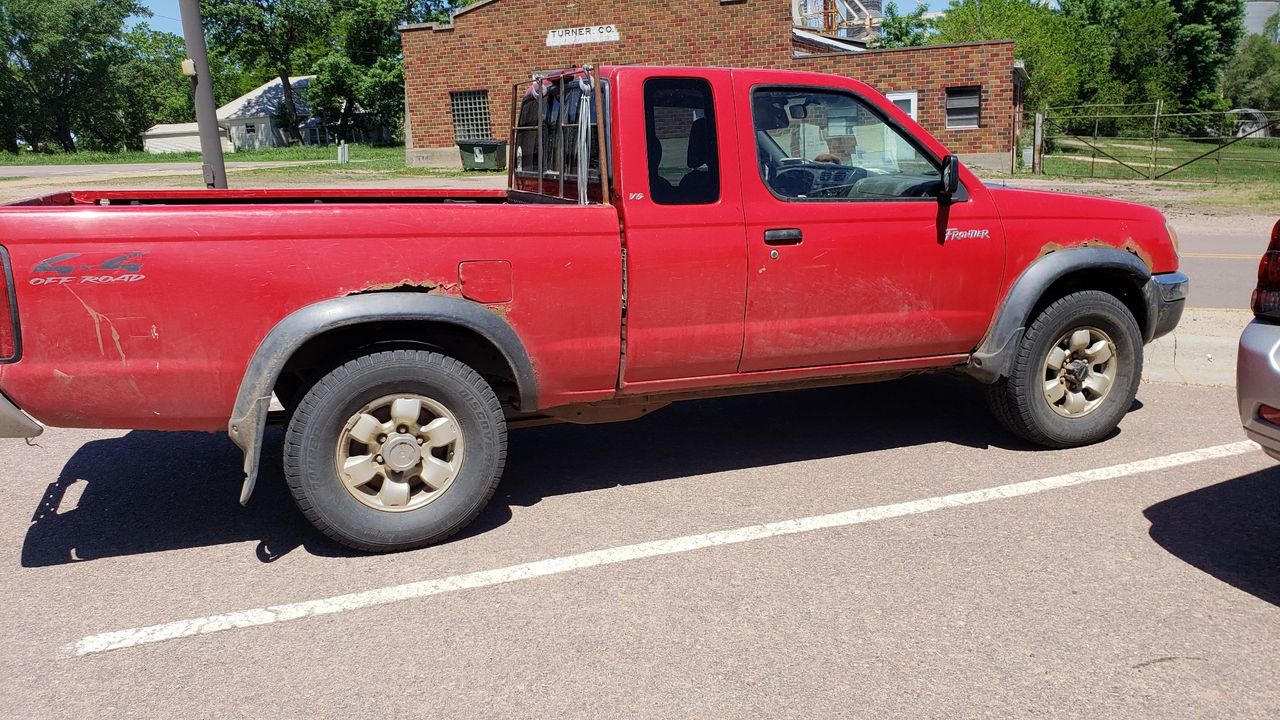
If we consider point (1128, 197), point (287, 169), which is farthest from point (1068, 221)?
point (287, 169)

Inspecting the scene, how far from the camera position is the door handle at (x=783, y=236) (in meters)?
4.59

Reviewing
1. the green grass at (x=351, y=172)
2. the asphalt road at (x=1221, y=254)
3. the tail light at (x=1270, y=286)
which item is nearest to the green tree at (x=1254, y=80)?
the green grass at (x=351, y=172)

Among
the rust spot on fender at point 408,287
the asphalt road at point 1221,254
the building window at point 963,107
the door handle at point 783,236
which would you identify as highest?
the building window at point 963,107

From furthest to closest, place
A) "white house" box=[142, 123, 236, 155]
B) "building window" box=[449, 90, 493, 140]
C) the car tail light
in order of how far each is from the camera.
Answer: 1. "white house" box=[142, 123, 236, 155]
2. "building window" box=[449, 90, 493, 140]
3. the car tail light

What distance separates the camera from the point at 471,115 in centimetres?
3181

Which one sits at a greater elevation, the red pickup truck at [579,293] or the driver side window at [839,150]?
the driver side window at [839,150]

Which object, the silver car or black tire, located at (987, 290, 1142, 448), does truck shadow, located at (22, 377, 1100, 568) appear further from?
the silver car

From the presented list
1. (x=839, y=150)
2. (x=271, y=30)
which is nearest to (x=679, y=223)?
(x=839, y=150)

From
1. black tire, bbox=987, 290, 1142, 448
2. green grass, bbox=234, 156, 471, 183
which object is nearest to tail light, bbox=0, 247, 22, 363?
black tire, bbox=987, 290, 1142, 448

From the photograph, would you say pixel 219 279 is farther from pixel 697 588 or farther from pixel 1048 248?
pixel 1048 248

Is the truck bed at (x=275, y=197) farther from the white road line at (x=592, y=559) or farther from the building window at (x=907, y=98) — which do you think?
the building window at (x=907, y=98)

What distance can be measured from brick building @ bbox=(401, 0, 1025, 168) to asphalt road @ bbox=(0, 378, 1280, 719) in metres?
24.2

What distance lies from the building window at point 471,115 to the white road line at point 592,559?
28.4 meters

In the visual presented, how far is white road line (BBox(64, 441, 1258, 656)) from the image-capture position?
3.64m
